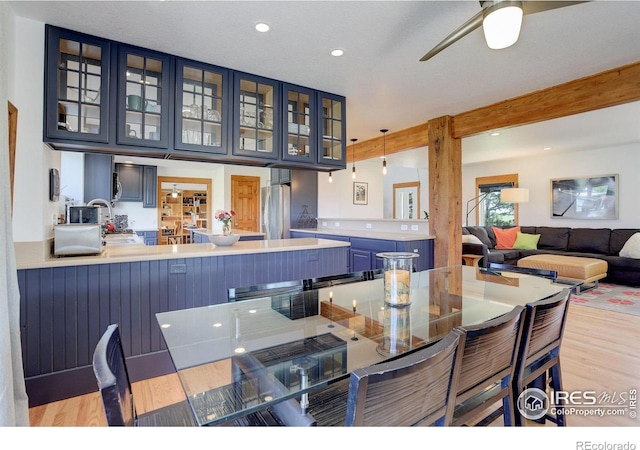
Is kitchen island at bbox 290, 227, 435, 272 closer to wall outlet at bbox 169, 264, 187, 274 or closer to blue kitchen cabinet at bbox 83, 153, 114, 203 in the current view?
wall outlet at bbox 169, 264, 187, 274

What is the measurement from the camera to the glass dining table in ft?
3.34

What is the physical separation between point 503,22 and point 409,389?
1.55m

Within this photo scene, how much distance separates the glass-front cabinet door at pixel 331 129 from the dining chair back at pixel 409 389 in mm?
2544

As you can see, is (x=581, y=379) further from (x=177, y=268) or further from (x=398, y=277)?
(x=177, y=268)

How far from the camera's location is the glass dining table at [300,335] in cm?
102

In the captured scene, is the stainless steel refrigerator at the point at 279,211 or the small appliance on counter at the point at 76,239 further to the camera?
the stainless steel refrigerator at the point at 279,211

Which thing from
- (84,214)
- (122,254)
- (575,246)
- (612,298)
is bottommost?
(612,298)

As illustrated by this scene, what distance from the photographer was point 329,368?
1119 millimetres

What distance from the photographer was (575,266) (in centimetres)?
484

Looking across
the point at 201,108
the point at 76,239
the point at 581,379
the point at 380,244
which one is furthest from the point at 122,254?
the point at 581,379

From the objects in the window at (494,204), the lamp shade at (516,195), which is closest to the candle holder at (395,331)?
the lamp shade at (516,195)

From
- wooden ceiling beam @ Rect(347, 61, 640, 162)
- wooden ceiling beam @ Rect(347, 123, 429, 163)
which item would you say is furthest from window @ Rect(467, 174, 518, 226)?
wooden ceiling beam @ Rect(347, 61, 640, 162)

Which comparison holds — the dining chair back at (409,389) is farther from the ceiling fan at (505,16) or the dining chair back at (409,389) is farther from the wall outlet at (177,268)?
the wall outlet at (177,268)

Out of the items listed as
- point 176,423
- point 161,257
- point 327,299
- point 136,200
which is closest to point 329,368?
point 176,423
